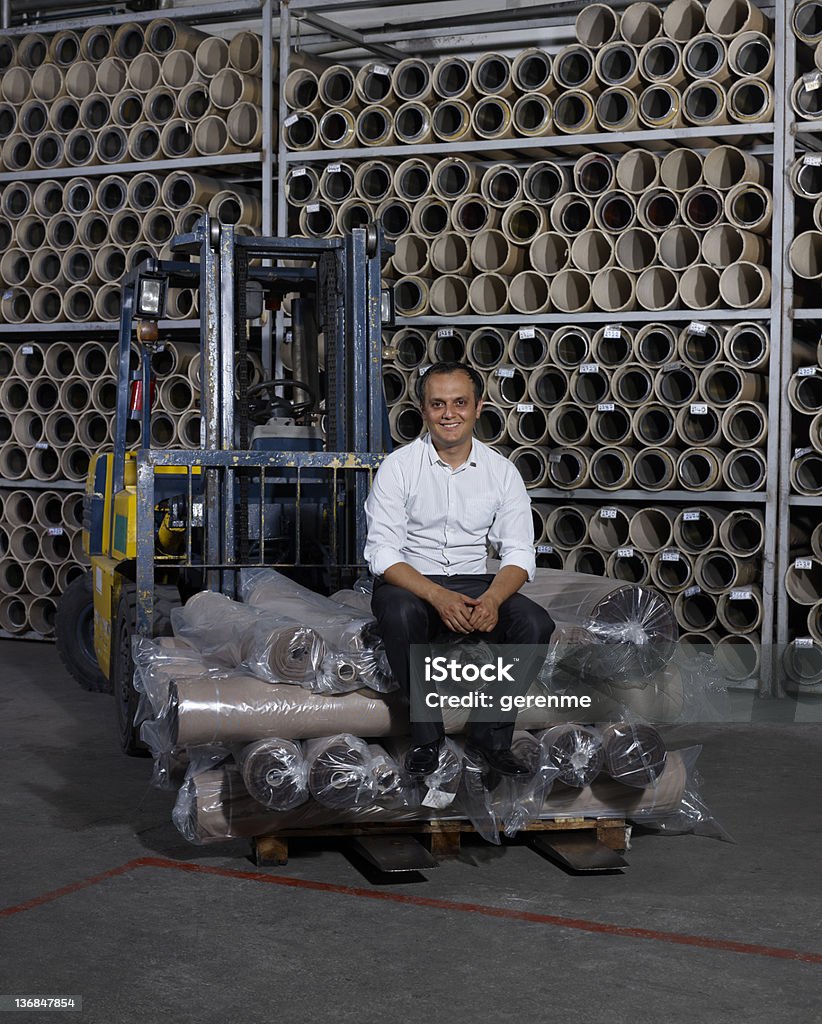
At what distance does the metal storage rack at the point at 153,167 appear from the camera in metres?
8.16

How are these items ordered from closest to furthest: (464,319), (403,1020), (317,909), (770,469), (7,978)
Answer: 1. (403,1020)
2. (7,978)
3. (317,909)
4. (770,469)
5. (464,319)

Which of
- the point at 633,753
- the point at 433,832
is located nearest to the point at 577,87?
the point at 633,753

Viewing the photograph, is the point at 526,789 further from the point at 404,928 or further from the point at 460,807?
the point at 404,928

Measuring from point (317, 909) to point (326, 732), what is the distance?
1.84ft

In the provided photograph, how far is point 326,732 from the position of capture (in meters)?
4.00

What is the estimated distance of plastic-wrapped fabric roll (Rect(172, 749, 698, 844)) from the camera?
3951 mm

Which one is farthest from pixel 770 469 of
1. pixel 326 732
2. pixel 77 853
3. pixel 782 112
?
pixel 77 853

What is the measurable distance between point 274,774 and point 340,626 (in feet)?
1.73

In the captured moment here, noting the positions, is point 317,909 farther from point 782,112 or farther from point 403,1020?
point 782,112

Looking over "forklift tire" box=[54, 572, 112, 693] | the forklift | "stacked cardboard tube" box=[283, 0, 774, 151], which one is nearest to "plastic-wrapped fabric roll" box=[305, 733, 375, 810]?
the forklift

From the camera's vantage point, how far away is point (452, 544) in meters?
4.26

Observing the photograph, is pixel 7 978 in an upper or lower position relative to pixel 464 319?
lower

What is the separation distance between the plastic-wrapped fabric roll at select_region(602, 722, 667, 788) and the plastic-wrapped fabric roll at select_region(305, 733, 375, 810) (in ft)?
2.47

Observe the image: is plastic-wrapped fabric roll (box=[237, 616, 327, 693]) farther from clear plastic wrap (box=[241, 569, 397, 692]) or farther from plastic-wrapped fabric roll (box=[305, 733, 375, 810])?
plastic-wrapped fabric roll (box=[305, 733, 375, 810])
